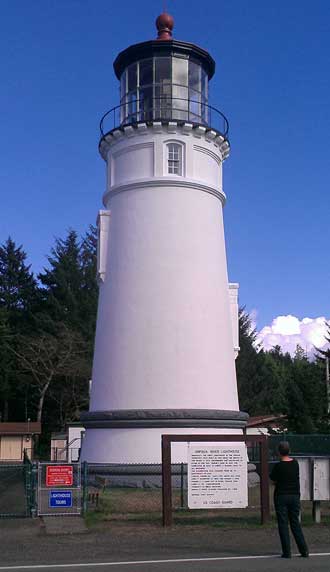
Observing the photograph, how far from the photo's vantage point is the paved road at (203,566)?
29.1 feet

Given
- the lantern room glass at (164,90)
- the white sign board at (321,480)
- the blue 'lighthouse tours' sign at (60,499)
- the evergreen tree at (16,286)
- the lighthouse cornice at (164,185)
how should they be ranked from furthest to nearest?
the evergreen tree at (16,286) < the lantern room glass at (164,90) < the lighthouse cornice at (164,185) < the blue 'lighthouse tours' sign at (60,499) < the white sign board at (321,480)

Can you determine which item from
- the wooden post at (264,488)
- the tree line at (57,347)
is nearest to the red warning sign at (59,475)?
the wooden post at (264,488)

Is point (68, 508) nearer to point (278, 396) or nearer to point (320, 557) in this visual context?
point (320, 557)

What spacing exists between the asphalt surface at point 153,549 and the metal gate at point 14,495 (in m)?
2.11

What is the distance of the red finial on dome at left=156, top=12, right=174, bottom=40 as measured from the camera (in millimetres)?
21352

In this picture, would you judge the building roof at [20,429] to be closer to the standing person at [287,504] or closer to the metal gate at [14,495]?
the metal gate at [14,495]

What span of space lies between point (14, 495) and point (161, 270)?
27.4 ft

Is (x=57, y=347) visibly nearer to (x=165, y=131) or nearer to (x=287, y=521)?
(x=165, y=131)

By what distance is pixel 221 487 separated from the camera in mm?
13586

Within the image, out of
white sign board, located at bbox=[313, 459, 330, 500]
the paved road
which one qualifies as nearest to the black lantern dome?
white sign board, located at bbox=[313, 459, 330, 500]

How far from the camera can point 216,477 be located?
13.6 meters

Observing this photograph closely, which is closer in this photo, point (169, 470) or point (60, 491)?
point (169, 470)

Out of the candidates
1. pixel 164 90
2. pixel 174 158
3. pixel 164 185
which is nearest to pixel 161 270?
pixel 164 185

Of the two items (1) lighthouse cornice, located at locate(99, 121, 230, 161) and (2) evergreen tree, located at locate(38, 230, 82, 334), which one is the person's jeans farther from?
(2) evergreen tree, located at locate(38, 230, 82, 334)
